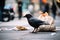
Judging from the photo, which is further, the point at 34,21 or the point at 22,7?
the point at 34,21

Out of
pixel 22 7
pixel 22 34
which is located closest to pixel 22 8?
pixel 22 7

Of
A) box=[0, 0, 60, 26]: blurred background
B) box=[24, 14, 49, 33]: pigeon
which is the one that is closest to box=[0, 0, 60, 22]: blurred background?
box=[0, 0, 60, 26]: blurred background

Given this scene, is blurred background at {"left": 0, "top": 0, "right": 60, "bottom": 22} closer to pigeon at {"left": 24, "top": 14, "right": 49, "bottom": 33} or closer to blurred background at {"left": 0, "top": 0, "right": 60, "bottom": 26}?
blurred background at {"left": 0, "top": 0, "right": 60, "bottom": 26}

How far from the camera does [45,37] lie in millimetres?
4836

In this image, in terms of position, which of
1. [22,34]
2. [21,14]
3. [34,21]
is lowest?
[22,34]

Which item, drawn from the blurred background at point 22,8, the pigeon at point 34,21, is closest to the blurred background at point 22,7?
the blurred background at point 22,8

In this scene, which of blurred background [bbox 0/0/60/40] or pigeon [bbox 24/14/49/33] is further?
pigeon [bbox 24/14/49/33]

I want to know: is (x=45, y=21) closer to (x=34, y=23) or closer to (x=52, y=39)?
(x=34, y=23)

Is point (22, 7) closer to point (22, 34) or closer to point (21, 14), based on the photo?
point (21, 14)

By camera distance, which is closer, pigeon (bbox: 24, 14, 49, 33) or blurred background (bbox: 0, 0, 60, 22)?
blurred background (bbox: 0, 0, 60, 22)

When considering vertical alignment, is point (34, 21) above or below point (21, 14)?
below

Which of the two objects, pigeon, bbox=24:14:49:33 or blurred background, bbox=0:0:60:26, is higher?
blurred background, bbox=0:0:60:26

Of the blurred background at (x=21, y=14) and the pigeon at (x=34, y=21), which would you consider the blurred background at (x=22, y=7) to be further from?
the pigeon at (x=34, y=21)

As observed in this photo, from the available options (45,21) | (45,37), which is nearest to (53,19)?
(45,21)
